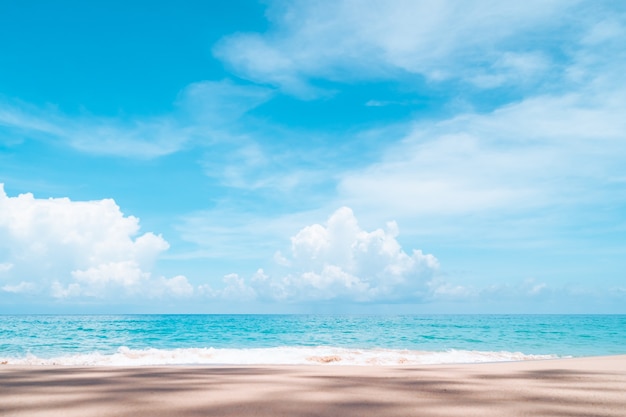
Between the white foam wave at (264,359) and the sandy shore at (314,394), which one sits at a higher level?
the sandy shore at (314,394)

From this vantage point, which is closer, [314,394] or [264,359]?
[314,394]

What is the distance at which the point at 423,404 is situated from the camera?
448 cm

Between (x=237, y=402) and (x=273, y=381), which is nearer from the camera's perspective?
(x=237, y=402)

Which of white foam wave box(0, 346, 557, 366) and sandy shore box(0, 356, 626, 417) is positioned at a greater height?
sandy shore box(0, 356, 626, 417)

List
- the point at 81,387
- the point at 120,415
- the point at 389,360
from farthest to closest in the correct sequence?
the point at 389,360, the point at 81,387, the point at 120,415

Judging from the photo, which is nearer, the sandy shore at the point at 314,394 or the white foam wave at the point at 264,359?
the sandy shore at the point at 314,394

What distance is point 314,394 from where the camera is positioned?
4.99 m

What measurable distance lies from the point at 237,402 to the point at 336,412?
3.54ft

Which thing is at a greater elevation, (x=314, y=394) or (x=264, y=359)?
(x=314, y=394)

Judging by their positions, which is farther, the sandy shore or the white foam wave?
the white foam wave

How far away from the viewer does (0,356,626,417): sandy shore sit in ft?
13.6

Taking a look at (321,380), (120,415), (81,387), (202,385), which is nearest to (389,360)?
(321,380)

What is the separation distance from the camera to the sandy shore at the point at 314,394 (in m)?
4.15

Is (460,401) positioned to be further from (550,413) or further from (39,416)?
(39,416)
